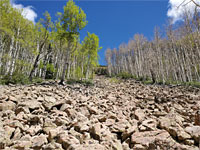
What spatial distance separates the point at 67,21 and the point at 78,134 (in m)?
11.5

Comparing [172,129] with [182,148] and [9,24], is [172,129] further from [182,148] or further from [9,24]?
[9,24]

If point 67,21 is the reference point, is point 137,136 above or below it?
below

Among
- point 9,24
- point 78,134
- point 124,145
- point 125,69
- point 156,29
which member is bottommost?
point 124,145

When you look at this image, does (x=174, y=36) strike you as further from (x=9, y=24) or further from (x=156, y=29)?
(x=9, y=24)

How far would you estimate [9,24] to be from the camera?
1292 cm

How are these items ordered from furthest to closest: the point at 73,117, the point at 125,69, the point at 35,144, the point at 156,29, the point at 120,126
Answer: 1. the point at 125,69
2. the point at 156,29
3. the point at 73,117
4. the point at 120,126
5. the point at 35,144

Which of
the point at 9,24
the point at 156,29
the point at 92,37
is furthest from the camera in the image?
the point at 92,37

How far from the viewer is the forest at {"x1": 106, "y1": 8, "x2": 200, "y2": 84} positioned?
1447cm

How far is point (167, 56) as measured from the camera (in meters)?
23.8

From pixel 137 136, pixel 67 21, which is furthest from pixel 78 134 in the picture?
pixel 67 21

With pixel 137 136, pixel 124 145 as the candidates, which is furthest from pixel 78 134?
pixel 137 136

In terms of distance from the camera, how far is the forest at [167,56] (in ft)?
47.5

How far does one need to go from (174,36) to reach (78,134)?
22.4m

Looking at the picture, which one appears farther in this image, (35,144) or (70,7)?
(70,7)
